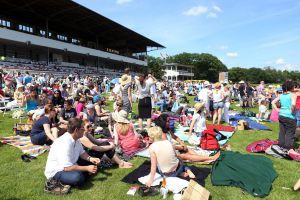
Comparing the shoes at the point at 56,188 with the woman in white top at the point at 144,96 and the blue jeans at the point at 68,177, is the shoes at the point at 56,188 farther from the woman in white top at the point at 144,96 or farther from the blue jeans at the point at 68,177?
the woman in white top at the point at 144,96

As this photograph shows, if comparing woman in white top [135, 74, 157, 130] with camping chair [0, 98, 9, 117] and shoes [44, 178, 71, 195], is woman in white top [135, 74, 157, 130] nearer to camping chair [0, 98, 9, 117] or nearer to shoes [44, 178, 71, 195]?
shoes [44, 178, 71, 195]

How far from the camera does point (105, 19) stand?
40219mm

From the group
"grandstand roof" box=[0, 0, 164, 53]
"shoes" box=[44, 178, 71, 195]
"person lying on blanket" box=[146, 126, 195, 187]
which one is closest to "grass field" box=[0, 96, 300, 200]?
"shoes" box=[44, 178, 71, 195]

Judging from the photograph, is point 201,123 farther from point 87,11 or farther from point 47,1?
point 87,11

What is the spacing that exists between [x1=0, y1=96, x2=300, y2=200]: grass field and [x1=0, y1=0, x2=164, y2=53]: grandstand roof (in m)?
28.1

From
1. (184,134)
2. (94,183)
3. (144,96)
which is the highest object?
(144,96)

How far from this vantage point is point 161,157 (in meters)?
4.71

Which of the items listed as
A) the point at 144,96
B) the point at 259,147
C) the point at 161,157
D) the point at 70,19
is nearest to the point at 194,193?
the point at 161,157

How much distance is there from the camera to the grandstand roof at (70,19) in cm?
3123

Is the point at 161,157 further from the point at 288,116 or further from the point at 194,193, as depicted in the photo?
the point at 288,116

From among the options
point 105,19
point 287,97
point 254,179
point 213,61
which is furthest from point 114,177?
point 213,61

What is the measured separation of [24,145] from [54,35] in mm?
38167

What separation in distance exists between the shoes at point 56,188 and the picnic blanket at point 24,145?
211 cm

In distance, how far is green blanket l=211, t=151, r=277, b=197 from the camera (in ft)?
15.6
